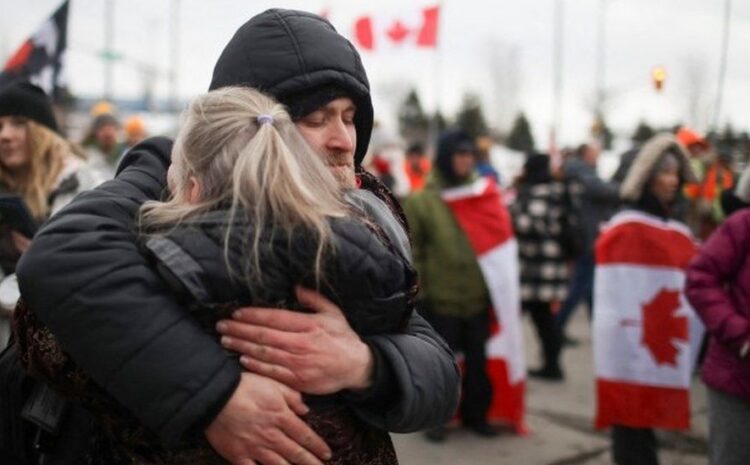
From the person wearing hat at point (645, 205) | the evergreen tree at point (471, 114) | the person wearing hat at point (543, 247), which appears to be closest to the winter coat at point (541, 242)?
the person wearing hat at point (543, 247)

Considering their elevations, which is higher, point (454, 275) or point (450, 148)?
point (450, 148)

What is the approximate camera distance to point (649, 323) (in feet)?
15.1

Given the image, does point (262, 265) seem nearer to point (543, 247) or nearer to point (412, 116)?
point (543, 247)

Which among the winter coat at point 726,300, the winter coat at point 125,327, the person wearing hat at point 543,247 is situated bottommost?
the person wearing hat at point 543,247

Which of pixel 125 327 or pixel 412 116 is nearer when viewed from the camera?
pixel 125 327

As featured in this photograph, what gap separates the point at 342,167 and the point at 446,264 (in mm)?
3835

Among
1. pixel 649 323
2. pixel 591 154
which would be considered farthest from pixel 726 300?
pixel 591 154

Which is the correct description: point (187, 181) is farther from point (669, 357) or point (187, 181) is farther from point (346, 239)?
point (669, 357)

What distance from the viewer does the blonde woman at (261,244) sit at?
Answer: 1373 millimetres

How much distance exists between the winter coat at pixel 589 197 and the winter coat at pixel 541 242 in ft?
1.79

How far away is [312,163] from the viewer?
1.50 metres

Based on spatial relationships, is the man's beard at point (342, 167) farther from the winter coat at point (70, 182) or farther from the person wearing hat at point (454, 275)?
the person wearing hat at point (454, 275)

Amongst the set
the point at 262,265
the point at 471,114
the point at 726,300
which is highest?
the point at 262,265

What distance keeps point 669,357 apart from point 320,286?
3650mm
